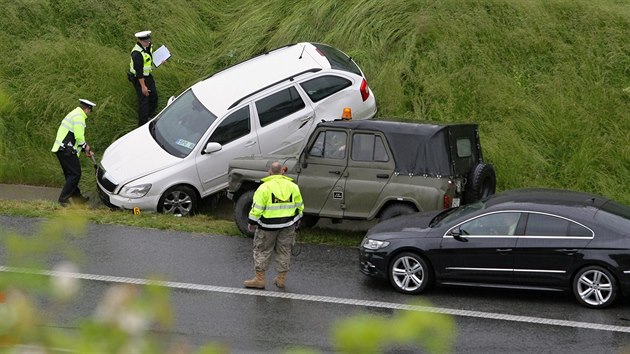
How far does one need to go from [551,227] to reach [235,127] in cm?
542

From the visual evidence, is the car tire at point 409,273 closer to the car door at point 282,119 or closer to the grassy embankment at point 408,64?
the car door at point 282,119

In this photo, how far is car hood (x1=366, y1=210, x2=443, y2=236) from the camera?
1253 cm

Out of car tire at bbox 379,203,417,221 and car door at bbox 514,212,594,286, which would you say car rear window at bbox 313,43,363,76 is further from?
car door at bbox 514,212,594,286

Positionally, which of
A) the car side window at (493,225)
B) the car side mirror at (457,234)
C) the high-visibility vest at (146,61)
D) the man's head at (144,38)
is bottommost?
the car side mirror at (457,234)

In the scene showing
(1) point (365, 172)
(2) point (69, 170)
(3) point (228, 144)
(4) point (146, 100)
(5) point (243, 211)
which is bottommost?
(5) point (243, 211)

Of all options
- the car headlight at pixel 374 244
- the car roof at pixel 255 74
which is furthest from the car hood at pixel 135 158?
the car headlight at pixel 374 244

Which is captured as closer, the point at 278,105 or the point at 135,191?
the point at 135,191

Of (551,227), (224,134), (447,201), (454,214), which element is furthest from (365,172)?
(551,227)

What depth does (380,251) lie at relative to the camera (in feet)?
40.7

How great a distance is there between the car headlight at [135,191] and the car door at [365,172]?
10.2 ft

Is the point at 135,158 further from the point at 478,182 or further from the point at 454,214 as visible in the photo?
the point at 454,214

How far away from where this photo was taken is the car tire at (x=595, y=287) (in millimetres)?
11539

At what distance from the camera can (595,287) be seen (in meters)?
11.6

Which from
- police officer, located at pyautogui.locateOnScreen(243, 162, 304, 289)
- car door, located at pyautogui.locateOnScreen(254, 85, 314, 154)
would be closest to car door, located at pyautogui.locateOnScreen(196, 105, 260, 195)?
car door, located at pyautogui.locateOnScreen(254, 85, 314, 154)
